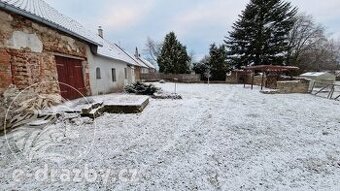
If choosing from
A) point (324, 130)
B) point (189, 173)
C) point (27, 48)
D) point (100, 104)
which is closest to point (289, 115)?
point (324, 130)

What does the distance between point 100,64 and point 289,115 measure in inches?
353

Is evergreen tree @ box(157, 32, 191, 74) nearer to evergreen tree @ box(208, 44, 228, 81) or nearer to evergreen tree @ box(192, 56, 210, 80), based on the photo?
evergreen tree @ box(192, 56, 210, 80)

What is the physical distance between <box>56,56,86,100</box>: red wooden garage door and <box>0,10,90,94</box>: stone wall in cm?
32

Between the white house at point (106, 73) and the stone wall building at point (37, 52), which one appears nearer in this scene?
the stone wall building at point (37, 52)

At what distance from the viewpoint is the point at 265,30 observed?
23438 mm

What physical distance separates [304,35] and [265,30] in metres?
6.62

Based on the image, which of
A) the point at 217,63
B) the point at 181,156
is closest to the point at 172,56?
the point at 217,63

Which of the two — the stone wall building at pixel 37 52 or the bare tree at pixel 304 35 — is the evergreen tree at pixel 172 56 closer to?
the bare tree at pixel 304 35

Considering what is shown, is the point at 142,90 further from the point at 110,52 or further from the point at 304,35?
the point at 304,35

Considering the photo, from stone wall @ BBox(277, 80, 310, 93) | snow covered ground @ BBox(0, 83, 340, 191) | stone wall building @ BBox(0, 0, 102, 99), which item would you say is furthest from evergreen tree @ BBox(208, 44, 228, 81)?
snow covered ground @ BBox(0, 83, 340, 191)

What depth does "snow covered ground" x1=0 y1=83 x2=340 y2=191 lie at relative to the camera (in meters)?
2.50

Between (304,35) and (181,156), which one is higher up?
(304,35)

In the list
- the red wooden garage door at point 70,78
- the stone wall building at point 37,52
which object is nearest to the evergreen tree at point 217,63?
the stone wall building at point 37,52

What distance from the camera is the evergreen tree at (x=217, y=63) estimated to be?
2402 cm
